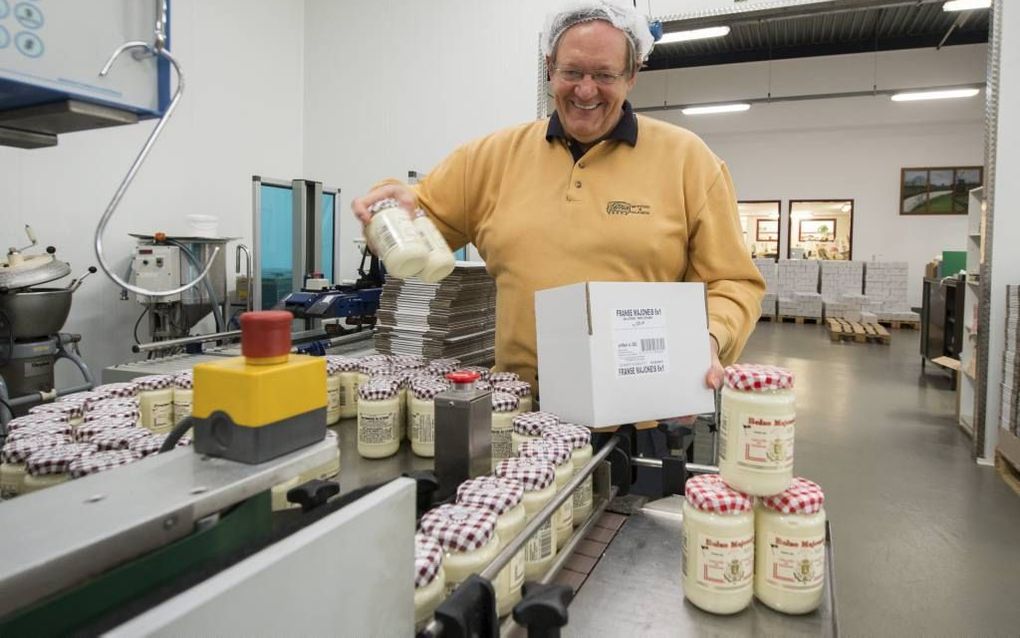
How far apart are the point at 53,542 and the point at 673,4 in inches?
221

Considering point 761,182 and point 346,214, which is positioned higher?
point 761,182

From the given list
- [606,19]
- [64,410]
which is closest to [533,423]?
[64,410]

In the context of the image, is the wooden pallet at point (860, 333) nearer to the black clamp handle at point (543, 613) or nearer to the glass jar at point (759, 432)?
the glass jar at point (759, 432)

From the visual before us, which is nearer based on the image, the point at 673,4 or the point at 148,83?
the point at 148,83

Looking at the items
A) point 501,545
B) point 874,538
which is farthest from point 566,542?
point 874,538

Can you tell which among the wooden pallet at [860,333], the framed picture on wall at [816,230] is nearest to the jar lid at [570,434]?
the wooden pallet at [860,333]

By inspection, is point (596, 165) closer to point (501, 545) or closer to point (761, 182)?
point (501, 545)

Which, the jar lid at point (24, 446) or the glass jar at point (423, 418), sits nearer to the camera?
the jar lid at point (24, 446)

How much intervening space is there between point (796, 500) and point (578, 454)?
426mm

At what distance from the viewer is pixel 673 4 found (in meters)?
5.12

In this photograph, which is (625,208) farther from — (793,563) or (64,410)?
(64,410)

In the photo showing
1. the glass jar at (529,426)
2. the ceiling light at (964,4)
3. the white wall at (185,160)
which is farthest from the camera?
the ceiling light at (964,4)

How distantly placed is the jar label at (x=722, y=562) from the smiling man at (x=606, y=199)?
33.0 inches

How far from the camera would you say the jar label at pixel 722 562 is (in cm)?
95
